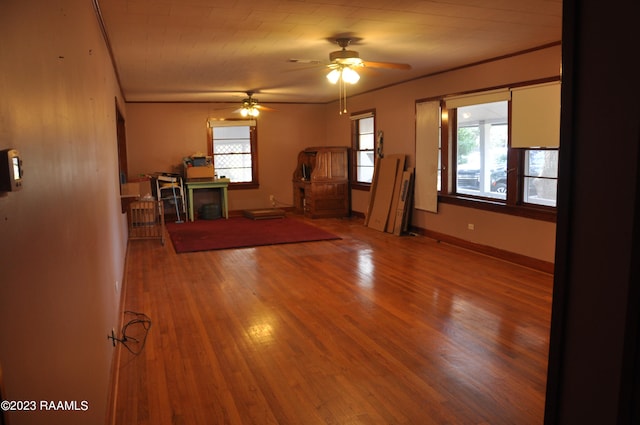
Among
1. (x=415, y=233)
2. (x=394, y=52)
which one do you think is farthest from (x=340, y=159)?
(x=394, y=52)

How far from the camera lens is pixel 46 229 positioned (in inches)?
48.4

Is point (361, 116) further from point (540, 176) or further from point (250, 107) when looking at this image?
point (540, 176)

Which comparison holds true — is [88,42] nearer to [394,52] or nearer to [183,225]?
[394,52]

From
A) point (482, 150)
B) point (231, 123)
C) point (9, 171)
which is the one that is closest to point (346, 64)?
point (482, 150)

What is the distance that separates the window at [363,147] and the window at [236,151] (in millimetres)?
2267

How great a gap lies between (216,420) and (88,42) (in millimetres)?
2237

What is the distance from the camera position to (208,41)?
4.75 m

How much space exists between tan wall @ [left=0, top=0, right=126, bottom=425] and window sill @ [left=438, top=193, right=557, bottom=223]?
185 inches

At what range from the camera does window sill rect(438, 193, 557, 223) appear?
5343 mm

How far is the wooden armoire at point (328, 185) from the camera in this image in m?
9.67

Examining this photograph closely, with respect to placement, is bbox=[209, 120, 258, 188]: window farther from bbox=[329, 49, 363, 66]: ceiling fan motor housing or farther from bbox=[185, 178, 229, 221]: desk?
bbox=[329, 49, 363, 66]: ceiling fan motor housing

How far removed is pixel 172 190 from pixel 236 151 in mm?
1637

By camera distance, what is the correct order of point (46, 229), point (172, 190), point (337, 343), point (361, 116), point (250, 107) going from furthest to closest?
1. point (172, 190)
2. point (361, 116)
3. point (250, 107)
4. point (337, 343)
5. point (46, 229)

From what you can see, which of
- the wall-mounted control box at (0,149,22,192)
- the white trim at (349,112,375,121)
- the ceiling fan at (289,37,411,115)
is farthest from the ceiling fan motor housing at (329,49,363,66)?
the wall-mounted control box at (0,149,22,192)
